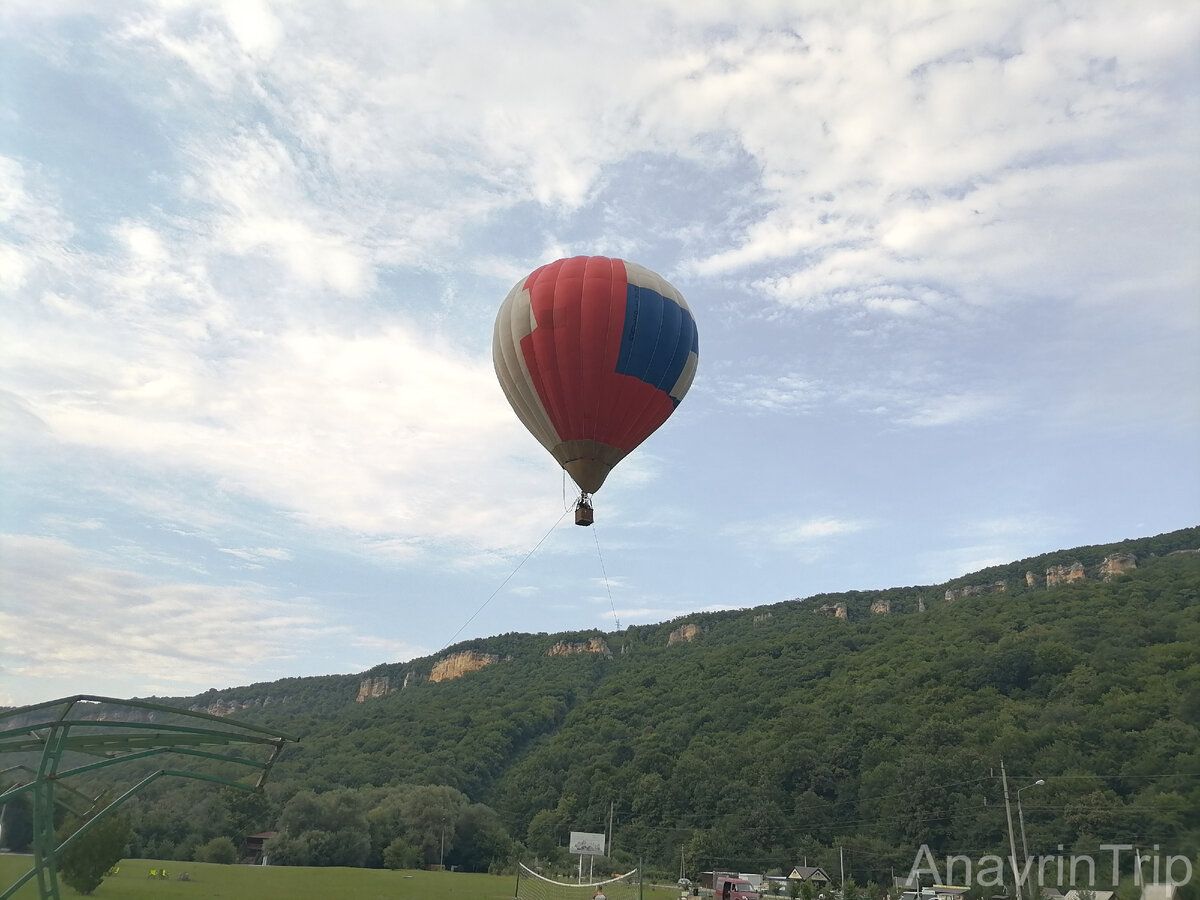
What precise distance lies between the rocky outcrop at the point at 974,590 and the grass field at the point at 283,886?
3464 inches

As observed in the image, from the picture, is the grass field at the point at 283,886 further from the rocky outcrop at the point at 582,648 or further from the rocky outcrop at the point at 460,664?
the rocky outcrop at the point at 582,648

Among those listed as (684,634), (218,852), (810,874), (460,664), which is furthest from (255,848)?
(684,634)

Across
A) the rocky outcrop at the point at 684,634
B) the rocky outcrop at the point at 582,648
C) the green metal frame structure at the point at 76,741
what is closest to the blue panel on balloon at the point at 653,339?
the green metal frame structure at the point at 76,741

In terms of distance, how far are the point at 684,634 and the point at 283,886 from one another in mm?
112686

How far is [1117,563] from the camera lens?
351 feet

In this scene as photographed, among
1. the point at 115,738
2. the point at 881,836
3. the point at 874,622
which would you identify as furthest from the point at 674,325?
the point at 874,622

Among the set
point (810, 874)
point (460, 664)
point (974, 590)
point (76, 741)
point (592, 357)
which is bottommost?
point (810, 874)

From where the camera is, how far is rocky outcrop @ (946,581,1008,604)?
12106 cm

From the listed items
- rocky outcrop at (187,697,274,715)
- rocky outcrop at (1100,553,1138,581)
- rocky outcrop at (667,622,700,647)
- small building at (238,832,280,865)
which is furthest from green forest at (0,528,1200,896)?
rocky outcrop at (187,697,274,715)

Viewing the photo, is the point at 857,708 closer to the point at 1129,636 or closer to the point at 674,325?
the point at 1129,636

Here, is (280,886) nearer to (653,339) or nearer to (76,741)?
(653,339)

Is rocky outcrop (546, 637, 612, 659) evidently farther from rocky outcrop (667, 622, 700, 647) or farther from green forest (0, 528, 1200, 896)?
green forest (0, 528, 1200, 896)

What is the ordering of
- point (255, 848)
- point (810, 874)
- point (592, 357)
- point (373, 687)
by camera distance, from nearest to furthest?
point (592, 357), point (255, 848), point (810, 874), point (373, 687)

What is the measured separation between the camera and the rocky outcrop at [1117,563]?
104500 millimetres
